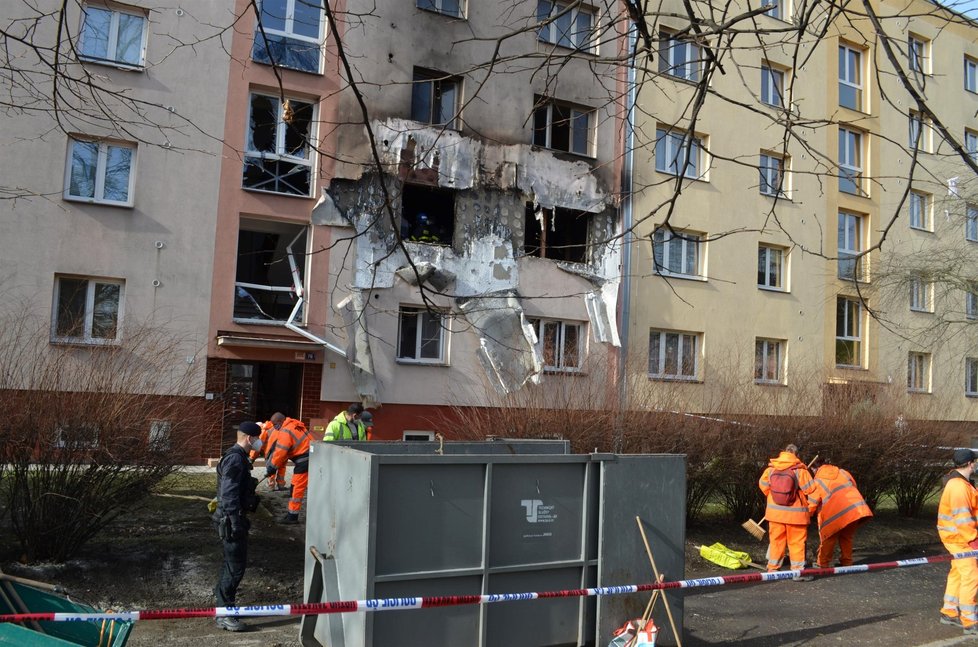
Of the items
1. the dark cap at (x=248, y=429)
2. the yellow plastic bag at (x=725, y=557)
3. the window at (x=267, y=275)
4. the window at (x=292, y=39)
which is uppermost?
the window at (x=292, y=39)

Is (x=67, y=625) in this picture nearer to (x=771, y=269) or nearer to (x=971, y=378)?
(x=771, y=269)

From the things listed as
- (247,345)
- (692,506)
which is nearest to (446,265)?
(247,345)

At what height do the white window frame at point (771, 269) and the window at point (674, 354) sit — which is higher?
the white window frame at point (771, 269)

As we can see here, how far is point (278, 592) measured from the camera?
26.4ft

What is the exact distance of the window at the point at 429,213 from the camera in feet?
65.0

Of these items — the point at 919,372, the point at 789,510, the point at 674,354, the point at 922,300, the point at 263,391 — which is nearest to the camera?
the point at 789,510

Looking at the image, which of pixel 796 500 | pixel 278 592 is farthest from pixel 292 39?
pixel 796 500

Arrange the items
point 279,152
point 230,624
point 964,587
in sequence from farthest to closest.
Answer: point 279,152, point 964,587, point 230,624

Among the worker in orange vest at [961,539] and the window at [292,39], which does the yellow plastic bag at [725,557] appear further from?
the window at [292,39]

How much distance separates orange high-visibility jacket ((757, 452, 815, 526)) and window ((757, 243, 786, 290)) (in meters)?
15.0

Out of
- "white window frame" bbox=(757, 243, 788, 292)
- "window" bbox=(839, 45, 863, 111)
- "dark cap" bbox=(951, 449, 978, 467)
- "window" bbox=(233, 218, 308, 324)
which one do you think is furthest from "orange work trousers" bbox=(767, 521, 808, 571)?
"window" bbox=(839, 45, 863, 111)

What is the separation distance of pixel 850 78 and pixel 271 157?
19.5 metres

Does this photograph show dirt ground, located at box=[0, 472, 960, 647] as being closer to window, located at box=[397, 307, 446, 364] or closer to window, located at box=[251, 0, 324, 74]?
window, located at box=[397, 307, 446, 364]

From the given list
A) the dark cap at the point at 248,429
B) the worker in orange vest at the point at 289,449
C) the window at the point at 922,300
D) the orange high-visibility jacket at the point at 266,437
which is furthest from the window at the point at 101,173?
the window at the point at 922,300
